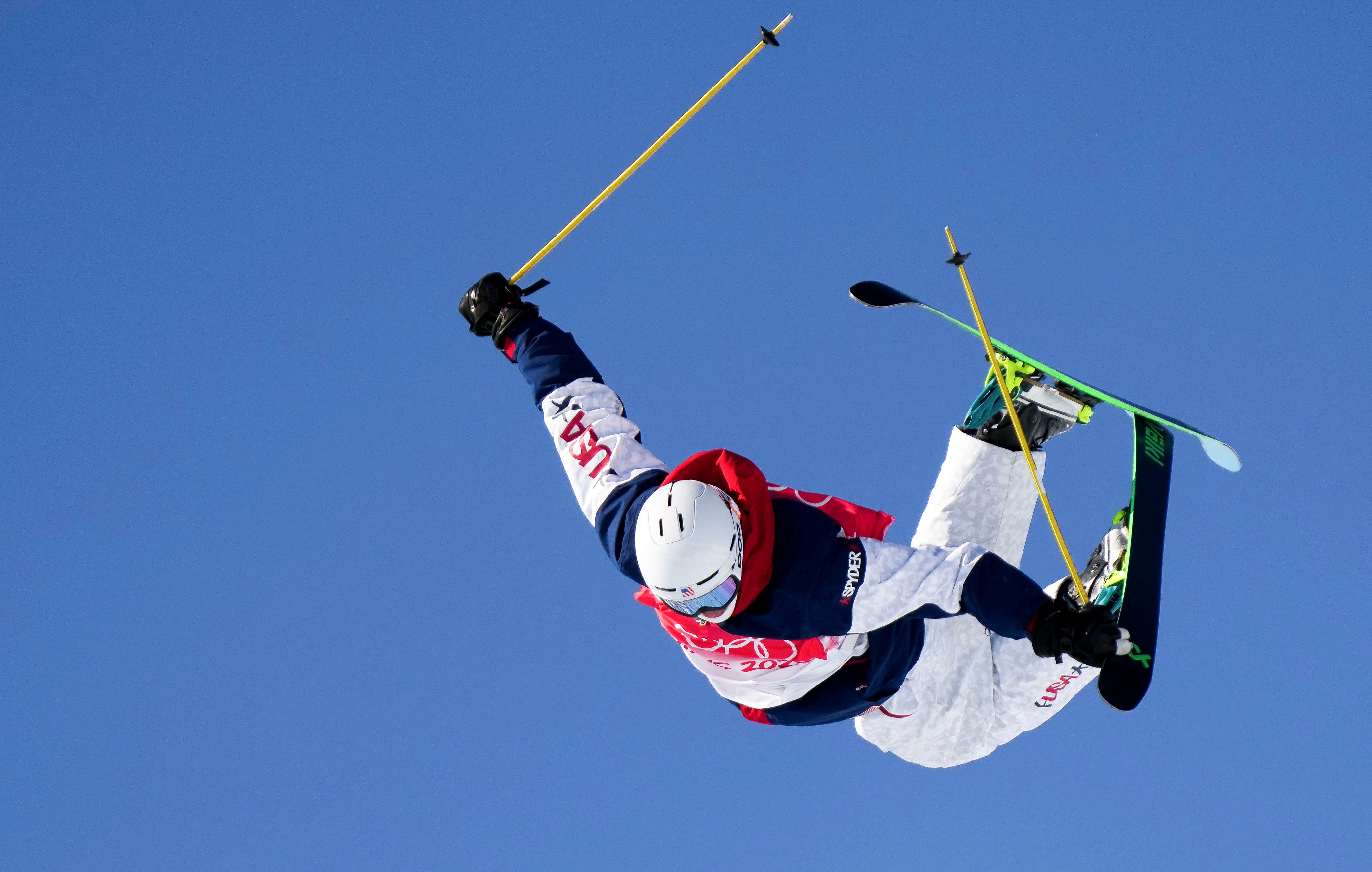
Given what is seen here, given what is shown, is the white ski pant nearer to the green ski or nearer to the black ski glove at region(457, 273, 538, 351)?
the green ski

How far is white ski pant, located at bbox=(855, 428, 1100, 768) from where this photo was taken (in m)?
6.39

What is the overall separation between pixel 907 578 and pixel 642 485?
3.50ft

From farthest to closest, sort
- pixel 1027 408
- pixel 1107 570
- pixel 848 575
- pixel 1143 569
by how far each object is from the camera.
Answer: pixel 1027 408
pixel 1107 570
pixel 1143 569
pixel 848 575

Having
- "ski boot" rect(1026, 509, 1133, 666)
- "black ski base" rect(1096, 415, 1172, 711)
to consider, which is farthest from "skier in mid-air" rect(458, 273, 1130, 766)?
"black ski base" rect(1096, 415, 1172, 711)

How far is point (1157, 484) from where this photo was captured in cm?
610

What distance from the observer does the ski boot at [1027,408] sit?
252 inches

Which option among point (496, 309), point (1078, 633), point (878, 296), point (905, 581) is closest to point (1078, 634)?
point (1078, 633)

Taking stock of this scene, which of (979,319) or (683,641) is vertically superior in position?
(979,319)

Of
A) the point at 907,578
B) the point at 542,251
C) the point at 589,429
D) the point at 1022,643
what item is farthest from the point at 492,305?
the point at 1022,643

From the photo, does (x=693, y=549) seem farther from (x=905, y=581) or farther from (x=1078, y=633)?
(x=1078, y=633)

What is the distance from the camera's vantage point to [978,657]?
254 inches

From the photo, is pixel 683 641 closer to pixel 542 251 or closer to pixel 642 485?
pixel 642 485

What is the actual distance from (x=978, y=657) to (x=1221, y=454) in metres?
1.30

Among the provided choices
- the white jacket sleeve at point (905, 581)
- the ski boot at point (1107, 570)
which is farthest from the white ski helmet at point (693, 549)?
the ski boot at point (1107, 570)
